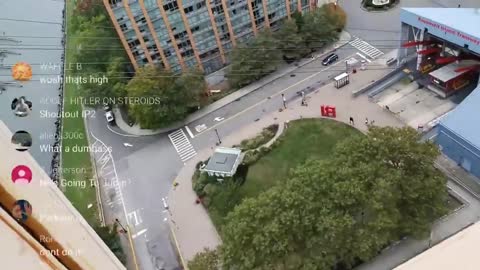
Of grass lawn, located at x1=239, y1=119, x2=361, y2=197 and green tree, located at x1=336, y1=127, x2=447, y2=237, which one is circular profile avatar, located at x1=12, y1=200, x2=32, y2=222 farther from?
grass lawn, located at x1=239, y1=119, x2=361, y2=197

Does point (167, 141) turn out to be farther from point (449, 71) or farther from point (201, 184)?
point (449, 71)

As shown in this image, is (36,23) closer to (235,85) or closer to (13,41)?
(13,41)

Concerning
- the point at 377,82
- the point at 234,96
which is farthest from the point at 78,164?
the point at 377,82

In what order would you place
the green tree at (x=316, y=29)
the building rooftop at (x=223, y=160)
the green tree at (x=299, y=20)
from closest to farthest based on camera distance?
1. the building rooftop at (x=223, y=160)
2. the green tree at (x=316, y=29)
3. the green tree at (x=299, y=20)

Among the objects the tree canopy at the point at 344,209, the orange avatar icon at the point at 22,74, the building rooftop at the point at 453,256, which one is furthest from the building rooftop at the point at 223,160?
the building rooftop at the point at 453,256

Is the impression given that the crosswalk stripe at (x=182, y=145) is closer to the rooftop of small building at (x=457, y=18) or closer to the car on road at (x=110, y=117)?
the car on road at (x=110, y=117)
